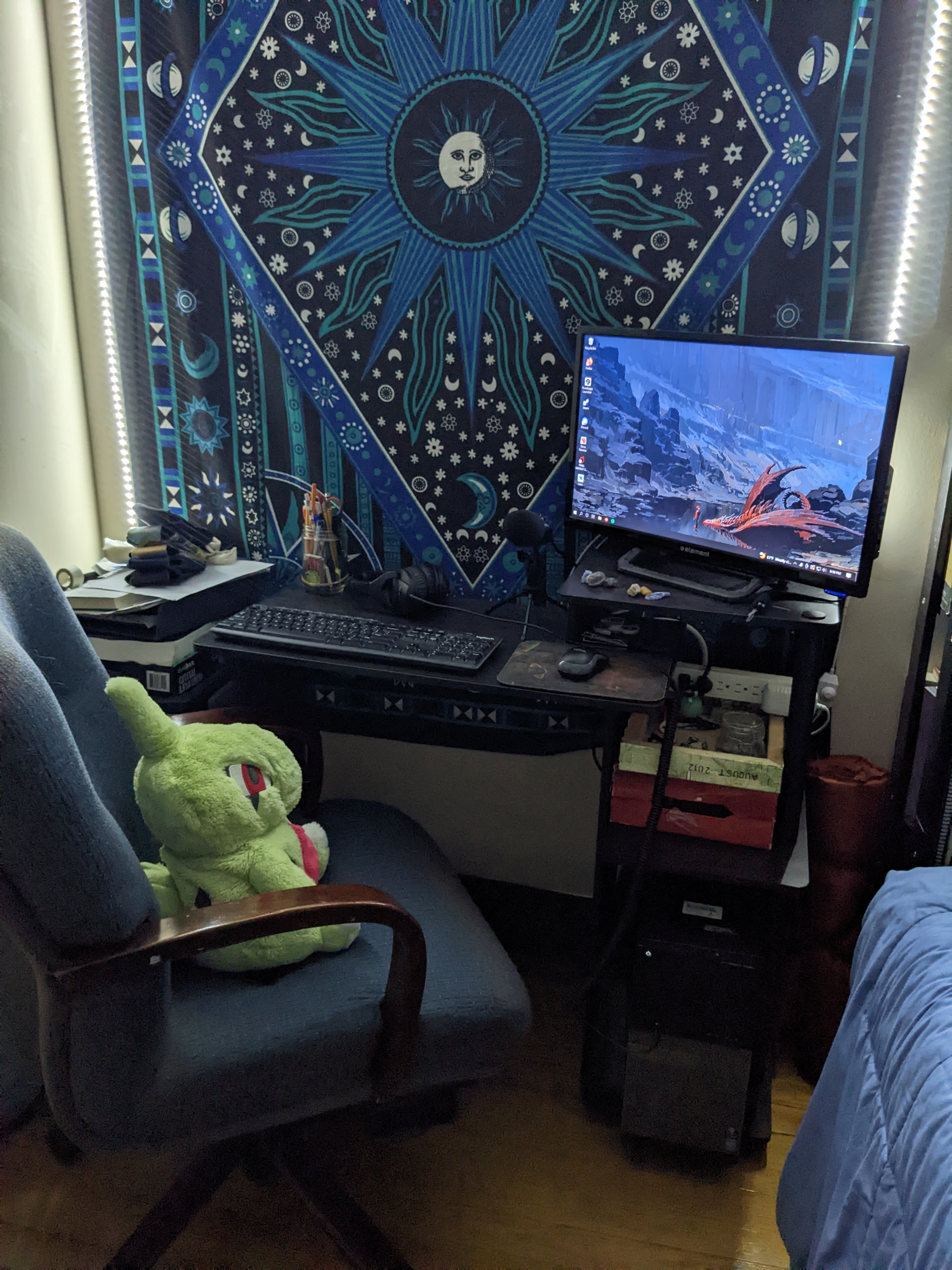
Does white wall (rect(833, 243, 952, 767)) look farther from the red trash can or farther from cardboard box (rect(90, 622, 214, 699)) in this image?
cardboard box (rect(90, 622, 214, 699))

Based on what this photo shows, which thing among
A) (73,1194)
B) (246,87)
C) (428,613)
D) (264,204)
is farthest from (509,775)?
(246,87)

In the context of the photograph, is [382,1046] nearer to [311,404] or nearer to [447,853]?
[447,853]

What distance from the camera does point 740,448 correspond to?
1.63 metres

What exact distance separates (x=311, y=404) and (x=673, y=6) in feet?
3.36

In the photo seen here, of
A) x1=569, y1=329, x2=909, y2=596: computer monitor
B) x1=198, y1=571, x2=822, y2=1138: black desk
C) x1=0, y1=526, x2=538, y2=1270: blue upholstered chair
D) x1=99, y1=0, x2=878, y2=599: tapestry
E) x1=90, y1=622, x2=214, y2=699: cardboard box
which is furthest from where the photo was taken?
x1=90, y1=622, x2=214, y2=699: cardboard box

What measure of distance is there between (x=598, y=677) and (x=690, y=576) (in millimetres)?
289

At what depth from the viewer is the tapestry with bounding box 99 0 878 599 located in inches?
67.2


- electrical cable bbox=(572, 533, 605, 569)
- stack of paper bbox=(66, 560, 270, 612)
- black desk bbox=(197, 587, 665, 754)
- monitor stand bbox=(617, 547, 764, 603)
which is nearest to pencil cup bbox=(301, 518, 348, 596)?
black desk bbox=(197, 587, 665, 754)

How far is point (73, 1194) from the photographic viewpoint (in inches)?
64.3

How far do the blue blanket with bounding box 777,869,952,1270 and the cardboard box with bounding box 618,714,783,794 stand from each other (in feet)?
0.84

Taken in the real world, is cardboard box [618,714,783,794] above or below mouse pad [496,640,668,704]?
below

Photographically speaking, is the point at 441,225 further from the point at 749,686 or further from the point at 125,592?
the point at 749,686

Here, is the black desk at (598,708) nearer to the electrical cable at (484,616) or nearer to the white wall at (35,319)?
the electrical cable at (484,616)

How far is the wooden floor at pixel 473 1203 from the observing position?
1.55m
